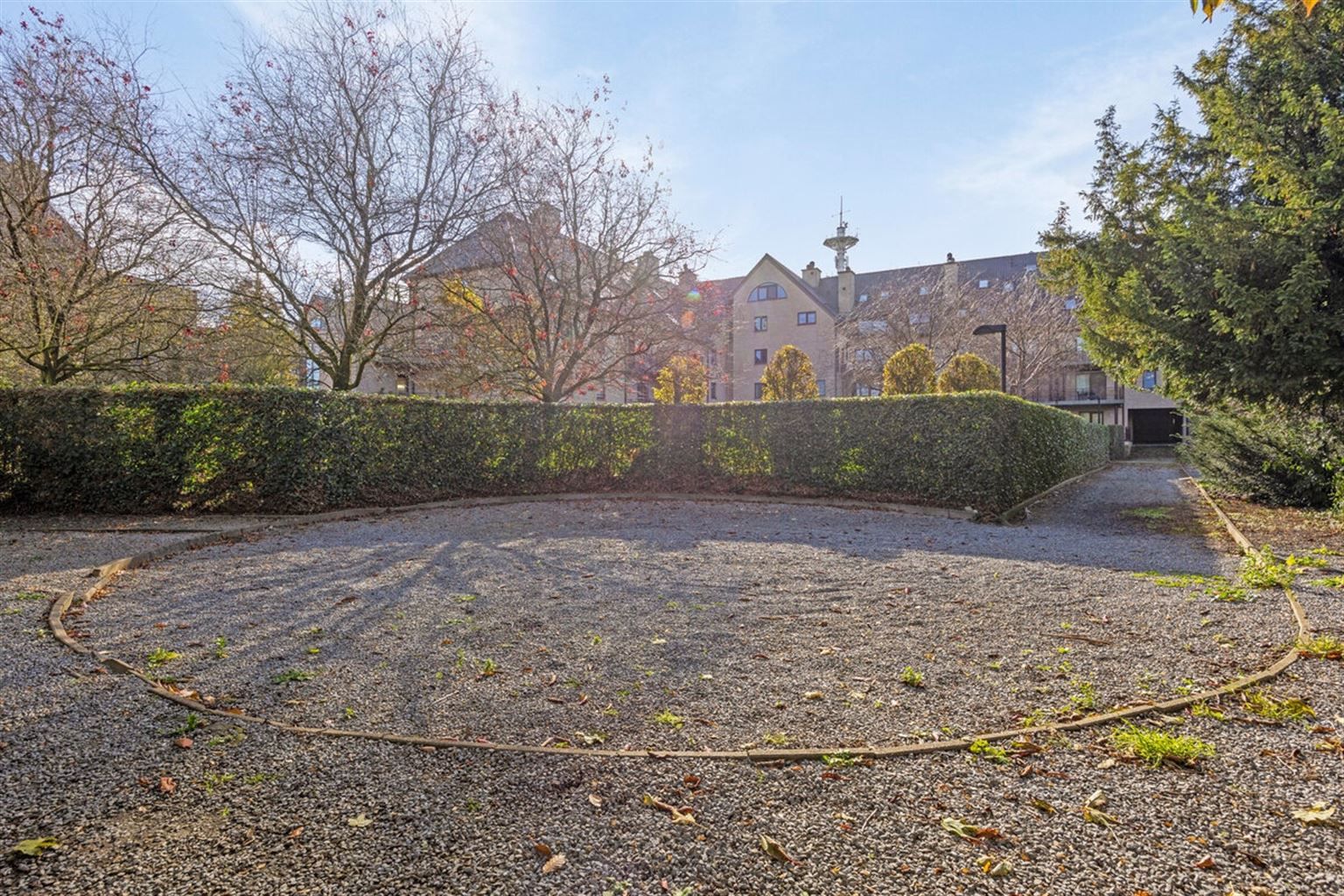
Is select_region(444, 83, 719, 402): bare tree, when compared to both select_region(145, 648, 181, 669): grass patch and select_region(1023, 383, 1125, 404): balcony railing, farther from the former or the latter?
select_region(1023, 383, 1125, 404): balcony railing

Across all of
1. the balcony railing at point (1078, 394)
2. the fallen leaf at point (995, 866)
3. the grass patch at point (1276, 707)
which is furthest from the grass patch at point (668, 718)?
the balcony railing at point (1078, 394)

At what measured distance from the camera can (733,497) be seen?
1173 centimetres

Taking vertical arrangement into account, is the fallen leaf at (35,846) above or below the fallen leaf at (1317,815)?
above

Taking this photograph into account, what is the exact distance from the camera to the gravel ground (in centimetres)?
179

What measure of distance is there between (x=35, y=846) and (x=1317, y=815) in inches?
145

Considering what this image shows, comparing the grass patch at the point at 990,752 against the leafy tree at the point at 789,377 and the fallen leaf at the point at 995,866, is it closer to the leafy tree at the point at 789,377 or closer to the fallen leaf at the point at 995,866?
the fallen leaf at the point at 995,866

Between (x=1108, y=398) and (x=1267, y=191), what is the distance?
31749 mm

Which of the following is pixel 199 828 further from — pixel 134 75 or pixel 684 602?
pixel 134 75

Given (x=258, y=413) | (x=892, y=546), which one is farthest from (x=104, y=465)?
(x=892, y=546)

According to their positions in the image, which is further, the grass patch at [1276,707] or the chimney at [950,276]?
the chimney at [950,276]

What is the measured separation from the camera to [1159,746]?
7.95 ft

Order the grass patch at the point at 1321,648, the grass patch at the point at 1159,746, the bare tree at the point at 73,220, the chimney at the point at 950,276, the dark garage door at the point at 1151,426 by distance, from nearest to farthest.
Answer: the grass patch at the point at 1159,746 < the grass patch at the point at 1321,648 < the bare tree at the point at 73,220 < the chimney at the point at 950,276 < the dark garage door at the point at 1151,426

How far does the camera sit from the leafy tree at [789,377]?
69.5ft

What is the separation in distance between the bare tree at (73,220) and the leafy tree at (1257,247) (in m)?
14.4
